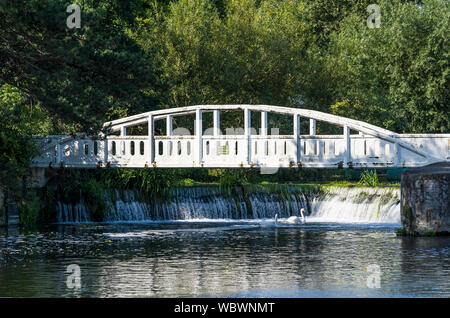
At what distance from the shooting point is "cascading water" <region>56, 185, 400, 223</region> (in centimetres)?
3341

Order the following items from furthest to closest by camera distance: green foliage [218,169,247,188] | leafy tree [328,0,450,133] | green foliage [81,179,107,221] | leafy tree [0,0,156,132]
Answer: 1. leafy tree [328,0,450,133]
2. green foliage [218,169,247,188]
3. green foliage [81,179,107,221]
4. leafy tree [0,0,156,132]

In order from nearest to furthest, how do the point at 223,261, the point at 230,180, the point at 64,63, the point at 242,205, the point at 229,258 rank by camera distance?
the point at 64,63 → the point at 223,261 → the point at 229,258 → the point at 242,205 → the point at 230,180

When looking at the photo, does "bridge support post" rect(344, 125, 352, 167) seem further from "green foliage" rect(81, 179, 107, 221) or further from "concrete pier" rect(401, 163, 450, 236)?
"green foliage" rect(81, 179, 107, 221)

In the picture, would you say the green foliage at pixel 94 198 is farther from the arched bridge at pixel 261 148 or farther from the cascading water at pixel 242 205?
the arched bridge at pixel 261 148

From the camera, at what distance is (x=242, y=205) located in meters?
34.7

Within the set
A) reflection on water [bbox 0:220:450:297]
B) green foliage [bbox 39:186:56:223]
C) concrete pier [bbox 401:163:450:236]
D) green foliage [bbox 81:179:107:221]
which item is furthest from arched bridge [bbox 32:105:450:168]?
concrete pier [bbox 401:163:450:236]

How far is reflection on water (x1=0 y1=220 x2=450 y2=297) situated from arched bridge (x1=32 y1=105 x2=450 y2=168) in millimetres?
2269

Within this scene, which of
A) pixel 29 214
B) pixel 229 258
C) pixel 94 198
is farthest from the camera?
pixel 94 198

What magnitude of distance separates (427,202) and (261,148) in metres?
7.74

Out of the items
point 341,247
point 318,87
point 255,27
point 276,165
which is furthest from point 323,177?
point 341,247

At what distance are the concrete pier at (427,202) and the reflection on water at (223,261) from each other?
0.60 m

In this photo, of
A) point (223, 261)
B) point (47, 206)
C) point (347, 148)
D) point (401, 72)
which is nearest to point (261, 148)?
point (347, 148)

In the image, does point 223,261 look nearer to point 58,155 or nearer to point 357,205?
point 357,205

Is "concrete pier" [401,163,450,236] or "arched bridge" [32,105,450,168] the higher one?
"arched bridge" [32,105,450,168]
